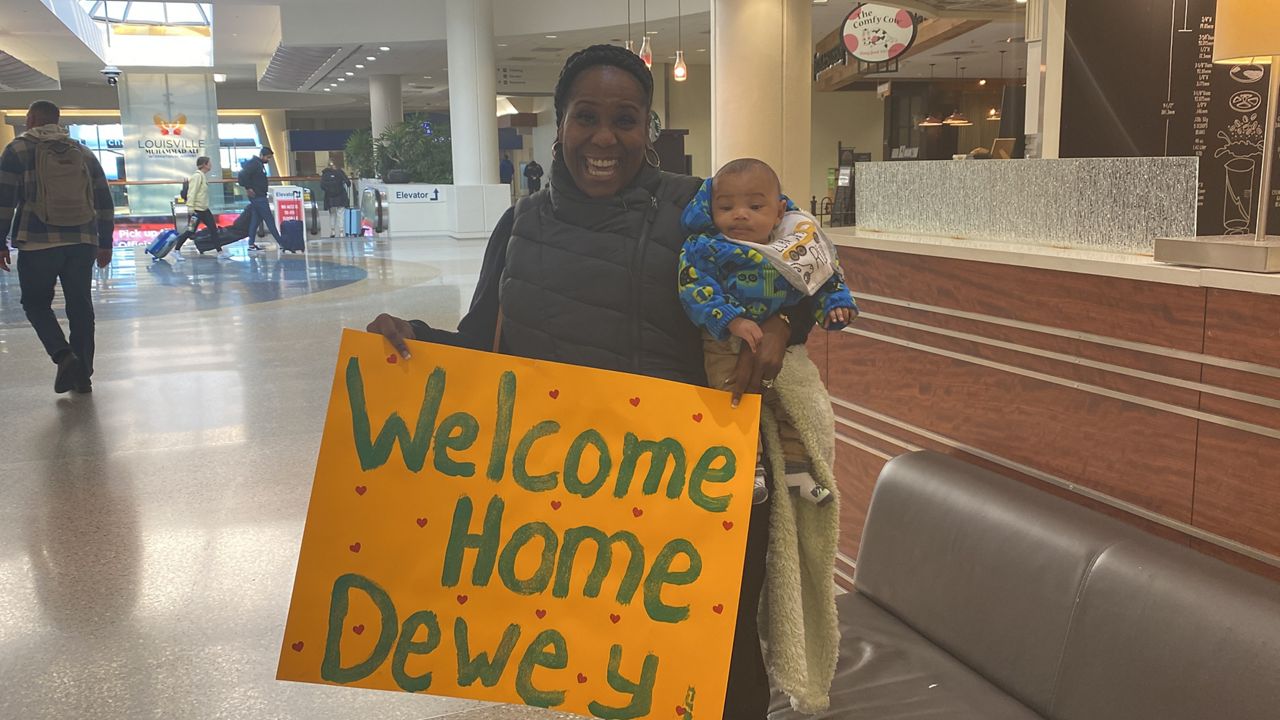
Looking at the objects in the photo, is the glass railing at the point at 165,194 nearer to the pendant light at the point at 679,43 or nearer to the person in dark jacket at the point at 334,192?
the person in dark jacket at the point at 334,192

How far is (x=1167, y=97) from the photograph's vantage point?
19.1 ft

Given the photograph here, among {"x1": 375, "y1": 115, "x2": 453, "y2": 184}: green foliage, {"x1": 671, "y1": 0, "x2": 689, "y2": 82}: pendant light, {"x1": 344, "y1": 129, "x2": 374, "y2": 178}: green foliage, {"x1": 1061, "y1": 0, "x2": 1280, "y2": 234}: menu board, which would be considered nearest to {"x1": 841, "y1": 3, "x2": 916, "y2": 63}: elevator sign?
{"x1": 1061, "y1": 0, "x2": 1280, "y2": 234}: menu board

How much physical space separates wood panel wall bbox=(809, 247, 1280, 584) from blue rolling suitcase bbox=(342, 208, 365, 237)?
61.2ft

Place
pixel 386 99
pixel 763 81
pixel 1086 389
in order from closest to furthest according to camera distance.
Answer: pixel 1086 389 → pixel 763 81 → pixel 386 99

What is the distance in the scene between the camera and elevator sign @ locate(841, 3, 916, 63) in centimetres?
950

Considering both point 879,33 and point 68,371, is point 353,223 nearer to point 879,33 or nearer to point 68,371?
point 879,33

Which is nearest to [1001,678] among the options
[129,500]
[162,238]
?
[129,500]

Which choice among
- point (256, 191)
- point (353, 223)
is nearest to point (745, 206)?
point (256, 191)

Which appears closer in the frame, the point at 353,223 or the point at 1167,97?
the point at 1167,97

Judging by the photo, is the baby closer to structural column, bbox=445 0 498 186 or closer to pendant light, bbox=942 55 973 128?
structural column, bbox=445 0 498 186

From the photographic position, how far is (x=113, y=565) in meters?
3.71

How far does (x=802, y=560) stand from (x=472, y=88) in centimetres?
1641

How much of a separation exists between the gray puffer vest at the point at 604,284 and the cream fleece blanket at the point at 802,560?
0.21m

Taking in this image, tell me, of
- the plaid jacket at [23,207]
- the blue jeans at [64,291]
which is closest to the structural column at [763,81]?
the plaid jacket at [23,207]
